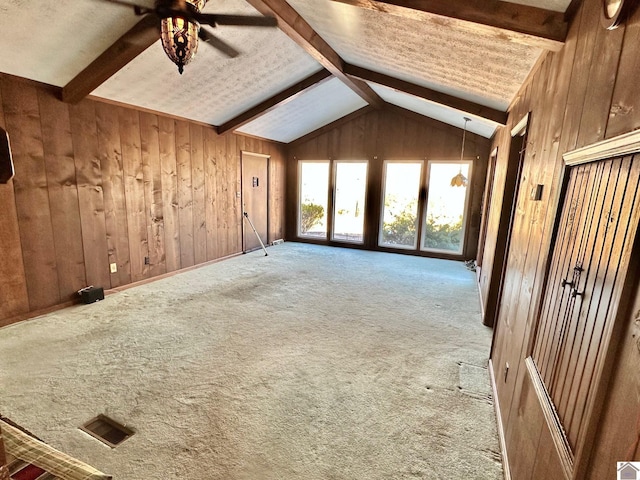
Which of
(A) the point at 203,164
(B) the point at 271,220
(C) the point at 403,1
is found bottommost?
(B) the point at 271,220

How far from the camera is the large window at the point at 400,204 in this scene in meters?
6.36

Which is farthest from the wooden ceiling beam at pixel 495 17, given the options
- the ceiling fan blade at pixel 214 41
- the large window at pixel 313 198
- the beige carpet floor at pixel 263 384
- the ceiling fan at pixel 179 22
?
the large window at pixel 313 198

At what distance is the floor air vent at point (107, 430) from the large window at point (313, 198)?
5726 millimetres

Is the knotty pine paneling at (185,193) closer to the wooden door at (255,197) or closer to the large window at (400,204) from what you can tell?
the wooden door at (255,197)

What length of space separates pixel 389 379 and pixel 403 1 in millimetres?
2522

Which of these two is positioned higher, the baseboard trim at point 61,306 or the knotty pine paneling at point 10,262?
the knotty pine paneling at point 10,262

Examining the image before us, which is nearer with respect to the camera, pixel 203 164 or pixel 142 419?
pixel 142 419

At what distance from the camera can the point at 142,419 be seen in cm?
189

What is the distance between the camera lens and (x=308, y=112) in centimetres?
593

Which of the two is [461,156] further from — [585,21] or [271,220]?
[585,21]

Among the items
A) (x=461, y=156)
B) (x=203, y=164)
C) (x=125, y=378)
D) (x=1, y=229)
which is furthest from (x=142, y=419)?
(x=461, y=156)

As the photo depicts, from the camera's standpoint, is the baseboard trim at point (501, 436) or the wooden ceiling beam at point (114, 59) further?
the wooden ceiling beam at point (114, 59)

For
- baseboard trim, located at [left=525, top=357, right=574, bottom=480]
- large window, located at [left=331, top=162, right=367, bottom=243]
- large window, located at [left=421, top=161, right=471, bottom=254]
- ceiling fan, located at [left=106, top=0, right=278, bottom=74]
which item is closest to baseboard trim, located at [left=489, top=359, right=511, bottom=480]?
baseboard trim, located at [left=525, top=357, right=574, bottom=480]

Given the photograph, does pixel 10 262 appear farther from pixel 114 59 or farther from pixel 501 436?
pixel 501 436
